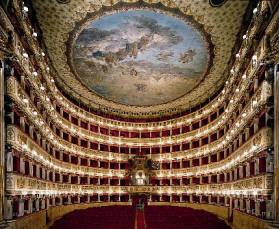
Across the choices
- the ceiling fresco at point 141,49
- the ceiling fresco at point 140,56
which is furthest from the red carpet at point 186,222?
the ceiling fresco at point 140,56

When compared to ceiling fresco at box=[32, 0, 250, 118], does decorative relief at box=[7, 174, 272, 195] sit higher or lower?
lower

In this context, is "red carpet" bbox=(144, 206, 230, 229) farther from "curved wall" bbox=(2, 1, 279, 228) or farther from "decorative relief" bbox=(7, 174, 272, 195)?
"decorative relief" bbox=(7, 174, 272, 195)

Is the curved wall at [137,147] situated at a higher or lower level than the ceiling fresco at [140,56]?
lower

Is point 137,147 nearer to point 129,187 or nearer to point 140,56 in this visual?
point 129,187

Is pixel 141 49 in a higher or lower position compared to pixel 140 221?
higher

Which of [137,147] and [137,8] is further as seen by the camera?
[137,147]

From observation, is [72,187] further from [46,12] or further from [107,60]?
[46,12]

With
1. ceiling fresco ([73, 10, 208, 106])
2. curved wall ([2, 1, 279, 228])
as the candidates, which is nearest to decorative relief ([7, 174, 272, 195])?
curved wall ([2, 1, 279, 228])

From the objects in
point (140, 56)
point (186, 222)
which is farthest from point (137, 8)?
point (186, 222)

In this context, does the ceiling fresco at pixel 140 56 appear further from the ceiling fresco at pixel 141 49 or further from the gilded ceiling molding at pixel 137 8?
the gilded ceiling molding at pixel 137 8

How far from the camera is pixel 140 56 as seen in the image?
26.0m

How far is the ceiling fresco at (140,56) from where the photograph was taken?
70.1ft

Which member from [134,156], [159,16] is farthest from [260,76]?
[134,156]

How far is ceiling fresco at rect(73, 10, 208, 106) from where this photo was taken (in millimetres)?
21375
